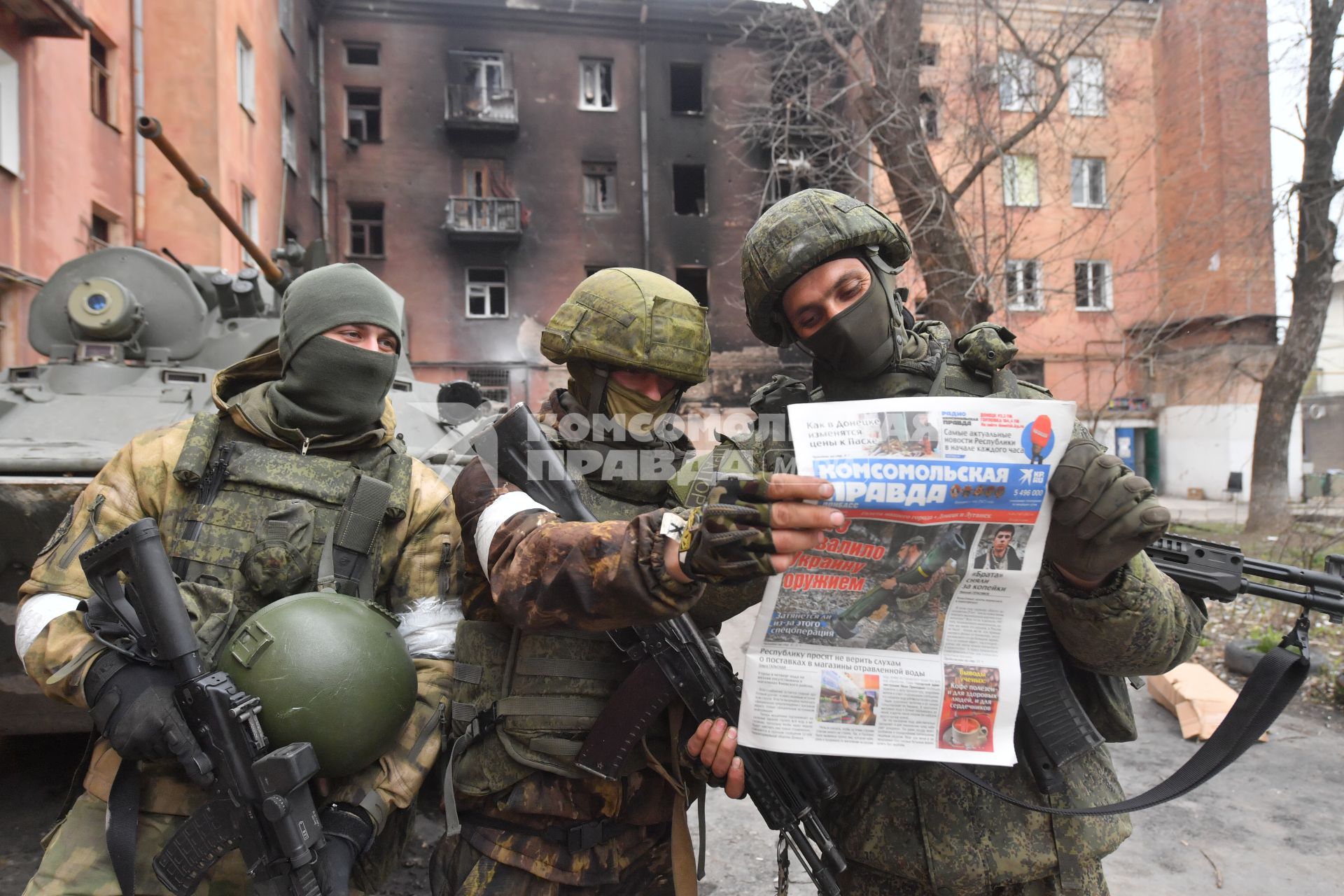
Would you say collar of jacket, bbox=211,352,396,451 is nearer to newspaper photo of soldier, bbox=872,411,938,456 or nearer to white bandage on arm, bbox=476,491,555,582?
white bandage on arm, bbox=476,491,555,582

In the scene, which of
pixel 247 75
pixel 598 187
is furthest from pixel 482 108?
pixel 247 75

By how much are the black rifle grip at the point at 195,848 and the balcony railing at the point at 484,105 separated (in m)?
20.0

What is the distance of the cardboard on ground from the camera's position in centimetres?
468

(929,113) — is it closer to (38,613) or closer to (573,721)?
(573,721)

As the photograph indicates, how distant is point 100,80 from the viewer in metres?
11.4

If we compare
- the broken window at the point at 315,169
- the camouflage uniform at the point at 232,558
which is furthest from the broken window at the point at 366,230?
the camouflage uniform at the point at 232,558

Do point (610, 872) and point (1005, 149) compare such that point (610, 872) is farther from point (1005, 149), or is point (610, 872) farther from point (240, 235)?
point (1005, 149)

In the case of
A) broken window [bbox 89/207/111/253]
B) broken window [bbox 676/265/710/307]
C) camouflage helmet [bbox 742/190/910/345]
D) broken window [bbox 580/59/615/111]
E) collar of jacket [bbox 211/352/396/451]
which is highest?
broken window [bbox 580/59/615/111]

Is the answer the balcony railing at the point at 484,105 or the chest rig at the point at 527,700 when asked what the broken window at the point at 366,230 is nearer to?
the balcony railing at the point at 484,105

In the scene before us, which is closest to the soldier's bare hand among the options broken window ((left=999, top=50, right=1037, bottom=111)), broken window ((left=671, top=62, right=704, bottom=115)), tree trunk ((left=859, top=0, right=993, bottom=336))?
tree trunk ((left=859, top=0, right=993, bottom=336))

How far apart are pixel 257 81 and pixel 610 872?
17279mm

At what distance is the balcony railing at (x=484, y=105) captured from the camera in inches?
780

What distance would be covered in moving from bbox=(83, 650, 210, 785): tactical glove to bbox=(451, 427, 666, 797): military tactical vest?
53cm

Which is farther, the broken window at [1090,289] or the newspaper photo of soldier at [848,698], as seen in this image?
the broken window at [1090,289]
